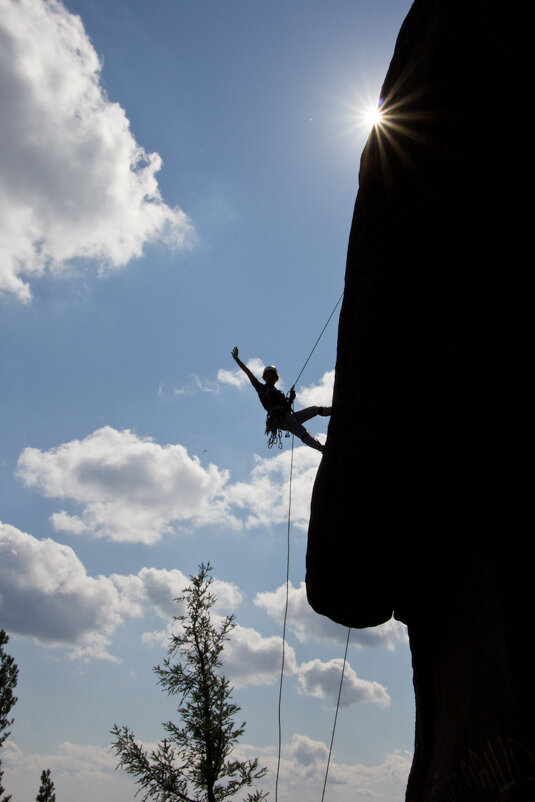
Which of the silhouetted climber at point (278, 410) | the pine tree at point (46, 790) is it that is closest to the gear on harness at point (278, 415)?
the silhouetted climber at point (278, 410)

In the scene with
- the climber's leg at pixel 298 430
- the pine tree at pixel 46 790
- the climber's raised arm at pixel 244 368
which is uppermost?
the climber's raised arm at pixel 244 368

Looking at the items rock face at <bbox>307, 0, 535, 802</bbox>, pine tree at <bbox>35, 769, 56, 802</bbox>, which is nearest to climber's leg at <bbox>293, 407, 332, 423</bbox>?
rock face at <bbox>307, 0, 535, 802</bbox>

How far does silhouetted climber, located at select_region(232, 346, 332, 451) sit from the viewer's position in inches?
358

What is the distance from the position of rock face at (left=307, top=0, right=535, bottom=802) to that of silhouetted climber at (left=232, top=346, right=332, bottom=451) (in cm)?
350

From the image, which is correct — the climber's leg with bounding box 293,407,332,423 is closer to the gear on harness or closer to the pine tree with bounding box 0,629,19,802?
the gear on harness

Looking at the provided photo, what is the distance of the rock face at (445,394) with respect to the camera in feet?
14.7

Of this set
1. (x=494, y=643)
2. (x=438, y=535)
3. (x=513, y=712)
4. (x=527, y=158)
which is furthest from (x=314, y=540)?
(x=527, y=158)

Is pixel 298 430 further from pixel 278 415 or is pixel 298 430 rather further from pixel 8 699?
pixel 8 699

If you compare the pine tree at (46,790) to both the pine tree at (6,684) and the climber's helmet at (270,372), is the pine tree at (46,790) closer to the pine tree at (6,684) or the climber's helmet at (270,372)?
the pine tree at (6,684)

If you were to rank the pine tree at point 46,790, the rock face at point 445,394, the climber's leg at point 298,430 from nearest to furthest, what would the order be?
1. the rock face at point 445,394
2. the climber's leg at point 298,430
3. the pine tree at point 46,790

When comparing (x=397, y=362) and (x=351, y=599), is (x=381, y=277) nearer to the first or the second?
(x=397, y=362)

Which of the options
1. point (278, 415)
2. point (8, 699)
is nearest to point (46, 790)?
point (8, 699)

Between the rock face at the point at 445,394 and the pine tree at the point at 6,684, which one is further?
the pine tree at the point at 6,684

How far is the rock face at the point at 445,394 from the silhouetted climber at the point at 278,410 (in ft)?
11.5
